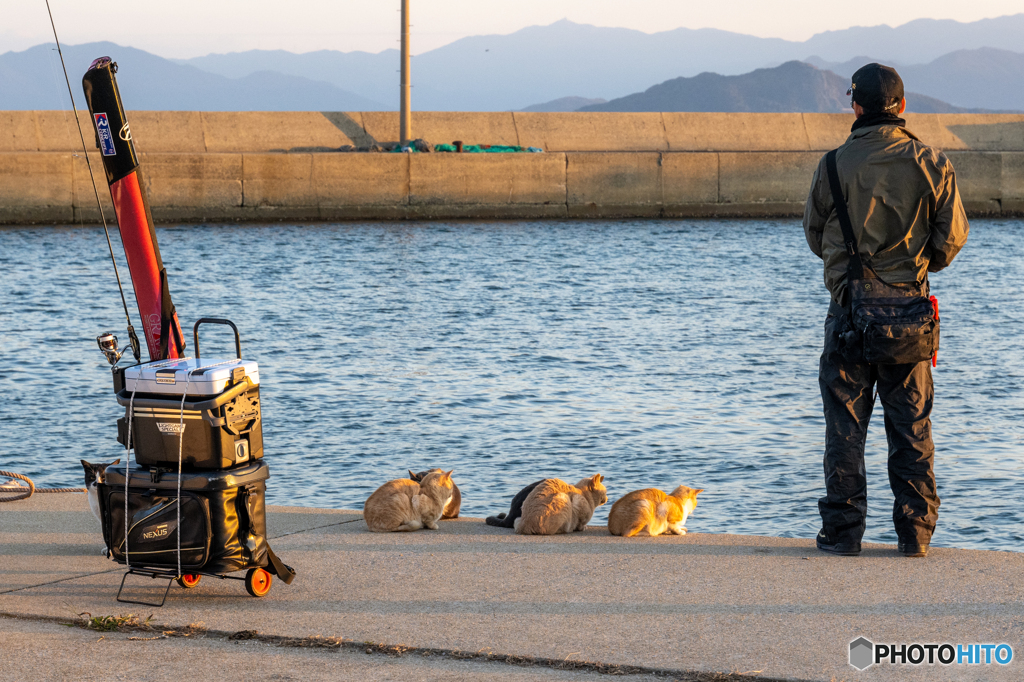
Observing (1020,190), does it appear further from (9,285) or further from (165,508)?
(165,508)

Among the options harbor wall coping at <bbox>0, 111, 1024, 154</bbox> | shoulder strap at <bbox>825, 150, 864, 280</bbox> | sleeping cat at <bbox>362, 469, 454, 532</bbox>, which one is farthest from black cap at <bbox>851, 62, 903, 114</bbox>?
harbor wall coping at <bbox>0, 111, 1024, 154</bbox>

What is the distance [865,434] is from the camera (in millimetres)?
5160

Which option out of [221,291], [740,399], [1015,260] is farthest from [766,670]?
[1015,260]

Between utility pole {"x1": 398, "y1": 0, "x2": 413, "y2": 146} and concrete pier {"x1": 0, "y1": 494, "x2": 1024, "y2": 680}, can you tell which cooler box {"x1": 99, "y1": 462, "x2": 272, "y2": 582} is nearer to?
concrete pier {"x1": 0, "y1": 494, "x2": 1024, "y2": 680}

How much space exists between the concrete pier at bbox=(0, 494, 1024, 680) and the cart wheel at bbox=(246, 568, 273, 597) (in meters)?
0.04

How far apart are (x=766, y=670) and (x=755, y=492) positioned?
15.6 feet

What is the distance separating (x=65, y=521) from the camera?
6062 millimetres

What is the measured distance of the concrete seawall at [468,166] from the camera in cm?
2945

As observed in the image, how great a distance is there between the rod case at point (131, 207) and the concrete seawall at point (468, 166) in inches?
938

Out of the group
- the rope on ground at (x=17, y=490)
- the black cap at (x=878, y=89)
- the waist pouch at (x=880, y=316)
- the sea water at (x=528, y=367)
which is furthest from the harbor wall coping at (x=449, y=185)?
the waist pouch at (x=880, y=316)

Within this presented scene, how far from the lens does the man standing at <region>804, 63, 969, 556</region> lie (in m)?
4.98

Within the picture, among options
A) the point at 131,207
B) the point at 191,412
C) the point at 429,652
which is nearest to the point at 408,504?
the point at 191,412

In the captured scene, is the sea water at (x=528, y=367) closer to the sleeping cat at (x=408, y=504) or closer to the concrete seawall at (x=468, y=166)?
the sleeping cat at (x=408, y=504)

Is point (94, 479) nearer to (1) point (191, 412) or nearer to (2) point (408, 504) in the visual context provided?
(1) point (191, 412)
